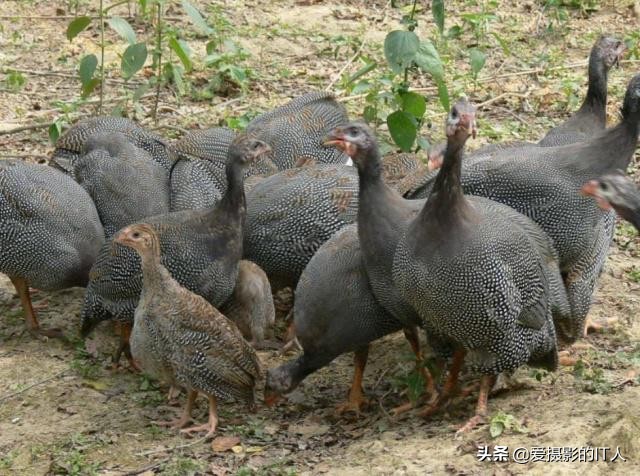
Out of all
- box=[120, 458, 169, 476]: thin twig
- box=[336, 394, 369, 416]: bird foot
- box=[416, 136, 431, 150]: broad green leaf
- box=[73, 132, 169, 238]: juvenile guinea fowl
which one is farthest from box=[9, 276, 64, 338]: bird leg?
box=[416, 136, 431, 150]: broad green leaf

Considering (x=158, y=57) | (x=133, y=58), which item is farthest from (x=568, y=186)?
(x=158, y=57)

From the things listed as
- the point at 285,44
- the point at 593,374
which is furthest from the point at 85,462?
the point at 285,44

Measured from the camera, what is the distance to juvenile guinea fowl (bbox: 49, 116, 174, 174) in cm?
729

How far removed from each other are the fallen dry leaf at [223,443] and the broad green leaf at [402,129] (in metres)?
2.69

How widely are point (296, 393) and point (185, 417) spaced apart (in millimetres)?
730

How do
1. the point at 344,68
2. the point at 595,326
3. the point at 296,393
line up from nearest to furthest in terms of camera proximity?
the point at 296,393
the point at 595,326
the point at 344,68

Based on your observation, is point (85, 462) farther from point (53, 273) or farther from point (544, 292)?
point (544, 292)

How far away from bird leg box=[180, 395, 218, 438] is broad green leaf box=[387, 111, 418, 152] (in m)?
2.55

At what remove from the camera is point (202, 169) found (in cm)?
709

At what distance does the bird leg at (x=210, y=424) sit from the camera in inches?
220

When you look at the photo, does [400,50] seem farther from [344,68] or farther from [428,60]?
[344,68]

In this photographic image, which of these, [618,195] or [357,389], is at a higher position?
[618,195]

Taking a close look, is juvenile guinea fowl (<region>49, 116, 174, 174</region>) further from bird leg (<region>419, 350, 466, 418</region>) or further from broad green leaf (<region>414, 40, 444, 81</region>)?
bird leg (<region>419, 350, 466, 418</region>)

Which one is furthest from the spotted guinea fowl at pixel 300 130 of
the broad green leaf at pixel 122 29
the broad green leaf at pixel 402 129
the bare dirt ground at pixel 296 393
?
the bare dirt ground at pixel 296 393
